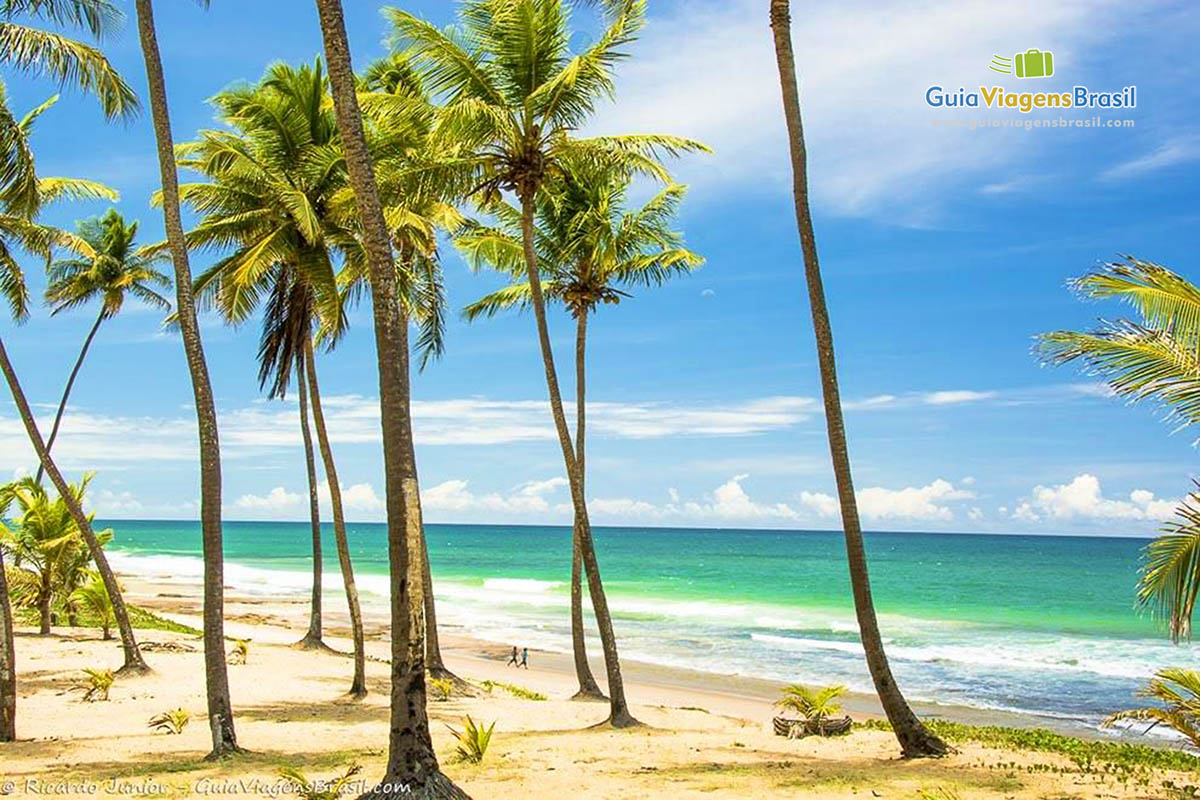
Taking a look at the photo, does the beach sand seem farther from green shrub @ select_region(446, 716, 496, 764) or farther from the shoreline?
the shoreline

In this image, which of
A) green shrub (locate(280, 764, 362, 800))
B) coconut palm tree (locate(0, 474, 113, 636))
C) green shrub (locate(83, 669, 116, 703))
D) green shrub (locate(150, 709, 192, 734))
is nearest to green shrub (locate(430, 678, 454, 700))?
green shrub (locate(150, 709, 192, 734))

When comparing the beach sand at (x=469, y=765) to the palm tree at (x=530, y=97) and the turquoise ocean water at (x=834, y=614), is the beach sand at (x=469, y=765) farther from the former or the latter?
the turquoise ocean water at (x=834, y=614)

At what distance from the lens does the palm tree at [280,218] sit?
1524cm

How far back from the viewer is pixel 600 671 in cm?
2456

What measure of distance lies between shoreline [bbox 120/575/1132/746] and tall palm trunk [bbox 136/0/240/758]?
31.6 ft

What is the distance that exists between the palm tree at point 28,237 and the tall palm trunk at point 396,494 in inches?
274

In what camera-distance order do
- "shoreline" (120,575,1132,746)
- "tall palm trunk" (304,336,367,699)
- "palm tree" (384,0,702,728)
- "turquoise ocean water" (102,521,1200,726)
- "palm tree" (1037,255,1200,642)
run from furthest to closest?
"turquoise ocean water" (102,521,1200,726), "shoreline" (120,575,1132,746), "tall palm trunk" (304,336,367,699), "palm tree" (384,0,702,728), "palm tree" (1037,255,1200,642)

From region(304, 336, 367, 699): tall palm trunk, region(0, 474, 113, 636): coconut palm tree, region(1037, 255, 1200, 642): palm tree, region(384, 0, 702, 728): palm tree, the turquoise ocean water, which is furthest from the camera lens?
the turquoise ocean water

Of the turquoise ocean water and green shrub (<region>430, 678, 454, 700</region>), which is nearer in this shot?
green shrub (<region>430, 678, 454, 700</region>)

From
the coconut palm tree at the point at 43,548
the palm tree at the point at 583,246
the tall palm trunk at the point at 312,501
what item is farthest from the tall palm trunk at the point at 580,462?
the coconut palm tree at the point at 43,548

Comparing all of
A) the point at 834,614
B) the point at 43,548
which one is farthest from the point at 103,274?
the point at 834,614

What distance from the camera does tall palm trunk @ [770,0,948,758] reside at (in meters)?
9.60

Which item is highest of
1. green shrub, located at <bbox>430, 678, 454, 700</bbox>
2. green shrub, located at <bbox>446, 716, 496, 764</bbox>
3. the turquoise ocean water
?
green shrub, located at <bbox>446, 716, 496, 764</bbox>

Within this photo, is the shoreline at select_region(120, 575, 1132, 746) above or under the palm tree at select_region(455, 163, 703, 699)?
under
